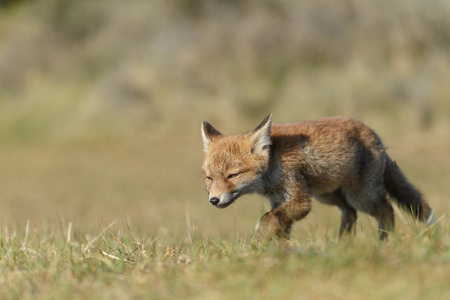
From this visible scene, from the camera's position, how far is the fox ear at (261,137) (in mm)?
5133

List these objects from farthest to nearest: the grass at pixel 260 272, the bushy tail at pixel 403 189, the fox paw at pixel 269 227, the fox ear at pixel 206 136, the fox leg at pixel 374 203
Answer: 1. the bushy tail at pixel 403 189
2. the fox leg at pixel 374 203
3. the fox ear at pixel 206 136
4. the fox paw at pixel 269 227
5. the grass at pixel 260 272

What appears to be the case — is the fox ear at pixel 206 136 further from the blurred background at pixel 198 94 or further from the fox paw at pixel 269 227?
the blurred background at pixel 198 94

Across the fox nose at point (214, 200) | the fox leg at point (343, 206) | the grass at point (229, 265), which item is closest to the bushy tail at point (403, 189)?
the fox leg at point (343, 206)

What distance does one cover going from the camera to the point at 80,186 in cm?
1648

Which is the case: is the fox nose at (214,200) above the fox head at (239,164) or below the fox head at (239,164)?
below

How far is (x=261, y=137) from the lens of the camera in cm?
515

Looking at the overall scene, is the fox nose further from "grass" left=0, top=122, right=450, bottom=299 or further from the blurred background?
the blurred background

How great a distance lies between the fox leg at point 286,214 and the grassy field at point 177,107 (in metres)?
0.29

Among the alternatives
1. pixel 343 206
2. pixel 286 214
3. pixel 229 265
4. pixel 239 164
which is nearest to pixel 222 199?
pixel 239 164

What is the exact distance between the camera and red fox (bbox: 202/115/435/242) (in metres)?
5.07

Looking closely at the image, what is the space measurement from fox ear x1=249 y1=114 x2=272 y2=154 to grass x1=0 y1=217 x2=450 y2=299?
1145mm

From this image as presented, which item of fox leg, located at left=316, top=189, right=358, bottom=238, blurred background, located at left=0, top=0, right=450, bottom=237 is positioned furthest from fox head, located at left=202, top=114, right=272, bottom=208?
blurred background, located at left=0, top=0, right=450, bottom=237

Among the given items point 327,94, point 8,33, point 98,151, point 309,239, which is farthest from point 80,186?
point 8,33

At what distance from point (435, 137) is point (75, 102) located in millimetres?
16378
